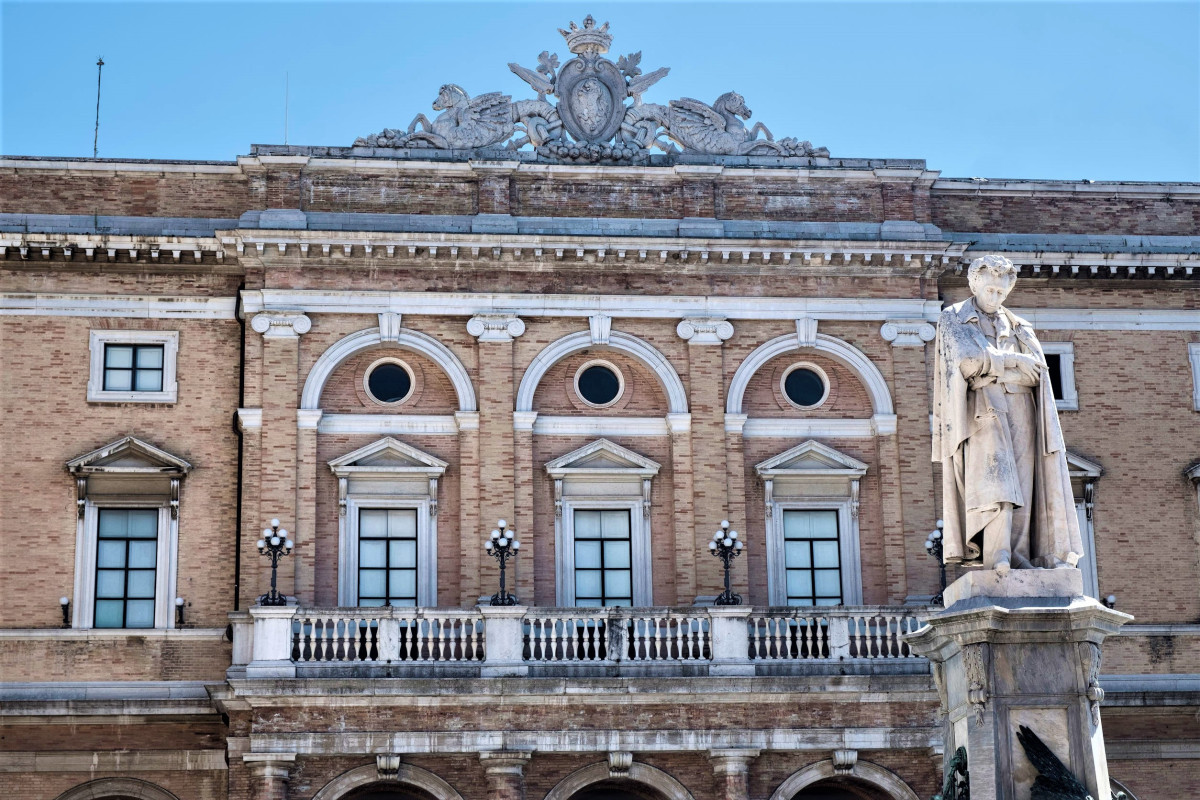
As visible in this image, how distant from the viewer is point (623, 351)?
109ft

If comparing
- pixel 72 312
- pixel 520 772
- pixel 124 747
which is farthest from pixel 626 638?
pixel 72 312

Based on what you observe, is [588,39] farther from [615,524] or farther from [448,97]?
[615,524]

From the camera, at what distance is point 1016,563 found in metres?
14.4

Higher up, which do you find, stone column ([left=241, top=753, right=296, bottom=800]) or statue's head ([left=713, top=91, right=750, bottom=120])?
statue's head ([left=713, top=91, right=750, bottom=120])

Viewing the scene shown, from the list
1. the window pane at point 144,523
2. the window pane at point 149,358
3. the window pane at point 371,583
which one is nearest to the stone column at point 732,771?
the window pane at point 371,583

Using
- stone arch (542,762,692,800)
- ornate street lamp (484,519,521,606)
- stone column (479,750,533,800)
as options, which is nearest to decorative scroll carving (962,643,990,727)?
stone column (479,750,533,800)

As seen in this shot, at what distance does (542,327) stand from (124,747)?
9794mm

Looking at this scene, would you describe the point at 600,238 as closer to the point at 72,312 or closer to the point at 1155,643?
the point at 72,312

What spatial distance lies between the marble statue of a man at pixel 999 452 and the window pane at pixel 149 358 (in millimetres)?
20786

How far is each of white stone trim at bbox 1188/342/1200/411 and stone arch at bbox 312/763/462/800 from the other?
15246 mm

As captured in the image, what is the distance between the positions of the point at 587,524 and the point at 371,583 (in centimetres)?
376

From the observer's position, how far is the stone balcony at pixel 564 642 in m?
29.6

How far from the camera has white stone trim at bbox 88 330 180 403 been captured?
32812 mm

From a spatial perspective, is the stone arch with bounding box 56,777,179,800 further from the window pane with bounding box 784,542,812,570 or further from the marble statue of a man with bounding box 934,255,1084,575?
the marble statue of a man with bounding box 934,255,1084,575
